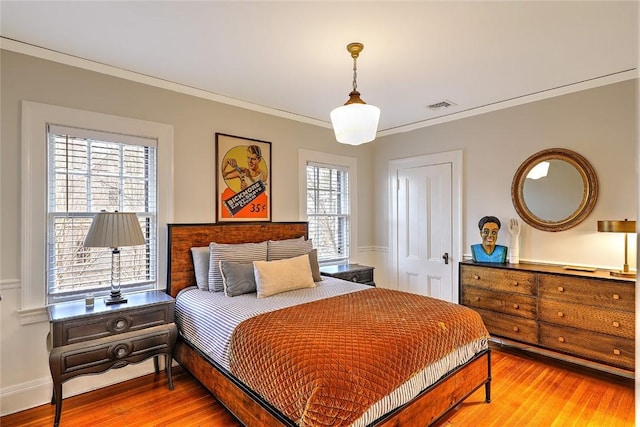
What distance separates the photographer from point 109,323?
7.70ft

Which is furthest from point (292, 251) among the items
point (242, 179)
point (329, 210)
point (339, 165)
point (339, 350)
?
point (339, 350)

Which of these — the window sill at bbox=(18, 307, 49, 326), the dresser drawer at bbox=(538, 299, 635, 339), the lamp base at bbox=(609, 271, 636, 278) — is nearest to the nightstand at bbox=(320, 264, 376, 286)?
the dresser drawer at bbox=(538, 299, 635, 339)

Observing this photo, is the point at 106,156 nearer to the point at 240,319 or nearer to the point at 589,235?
the point at 240,319

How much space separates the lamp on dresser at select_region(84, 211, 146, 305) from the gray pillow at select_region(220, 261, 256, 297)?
65 cm

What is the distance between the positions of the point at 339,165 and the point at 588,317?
292 cm

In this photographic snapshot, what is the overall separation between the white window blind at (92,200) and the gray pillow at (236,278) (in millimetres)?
711

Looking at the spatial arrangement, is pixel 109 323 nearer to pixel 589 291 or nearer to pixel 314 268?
pixel 314 268

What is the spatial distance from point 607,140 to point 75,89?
4338 mm

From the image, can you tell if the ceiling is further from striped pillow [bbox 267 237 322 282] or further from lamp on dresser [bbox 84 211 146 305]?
striped pillow [bbox 267 237 322 282]

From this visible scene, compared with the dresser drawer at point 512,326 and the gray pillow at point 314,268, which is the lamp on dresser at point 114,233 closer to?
the gray pillow at point 314,268

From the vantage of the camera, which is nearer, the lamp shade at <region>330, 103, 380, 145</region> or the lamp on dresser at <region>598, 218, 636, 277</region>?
the lamp shade at <region>330, 103, 380, 145</region>

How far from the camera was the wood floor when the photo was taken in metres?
2.23

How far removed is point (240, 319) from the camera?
2.15 m

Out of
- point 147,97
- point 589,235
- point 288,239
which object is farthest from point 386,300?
point 147,97
